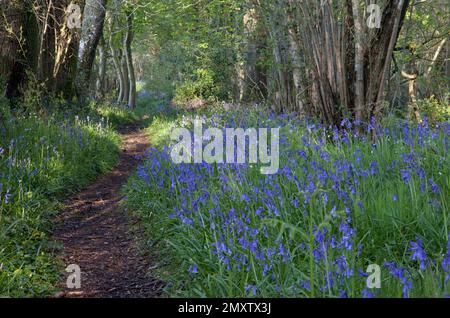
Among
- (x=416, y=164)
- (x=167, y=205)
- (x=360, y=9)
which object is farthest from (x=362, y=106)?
(x=167, y=205)

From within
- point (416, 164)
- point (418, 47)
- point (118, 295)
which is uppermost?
point (418, 47)

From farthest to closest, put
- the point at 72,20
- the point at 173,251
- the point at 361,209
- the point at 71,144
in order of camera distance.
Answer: the point at 72,20 < the point at 71,144 < the point at 173,251 < the point at 361,209

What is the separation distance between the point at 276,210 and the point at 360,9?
390 centimetres

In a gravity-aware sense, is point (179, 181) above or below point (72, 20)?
below

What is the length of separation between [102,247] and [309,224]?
2.27 m

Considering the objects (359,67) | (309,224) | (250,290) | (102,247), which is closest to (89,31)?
(359,67)

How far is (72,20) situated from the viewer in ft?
35.8

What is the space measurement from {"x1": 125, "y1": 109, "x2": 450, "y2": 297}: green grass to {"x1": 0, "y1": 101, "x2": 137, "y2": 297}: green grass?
99cm

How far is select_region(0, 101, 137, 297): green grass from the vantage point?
3.74 metres

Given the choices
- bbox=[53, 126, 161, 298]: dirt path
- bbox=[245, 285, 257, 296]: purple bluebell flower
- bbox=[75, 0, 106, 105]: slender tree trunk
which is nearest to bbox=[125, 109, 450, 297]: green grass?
bbox=[245, 285, 257, 296]: purple bluebell flower

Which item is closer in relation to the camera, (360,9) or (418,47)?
→ (360,9)
